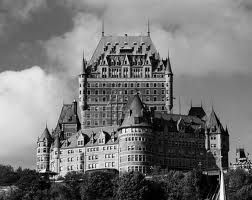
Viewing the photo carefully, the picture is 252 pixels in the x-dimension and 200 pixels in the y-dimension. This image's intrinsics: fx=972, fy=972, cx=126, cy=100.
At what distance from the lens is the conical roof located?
627 ft

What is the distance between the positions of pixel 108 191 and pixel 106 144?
2484cm

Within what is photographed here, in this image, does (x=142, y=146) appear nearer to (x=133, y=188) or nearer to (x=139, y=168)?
(x=139, y=168)

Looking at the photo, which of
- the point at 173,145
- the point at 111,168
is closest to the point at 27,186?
the point at 111,168

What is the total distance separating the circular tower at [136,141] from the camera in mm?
189125

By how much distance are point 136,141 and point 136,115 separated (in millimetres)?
5429

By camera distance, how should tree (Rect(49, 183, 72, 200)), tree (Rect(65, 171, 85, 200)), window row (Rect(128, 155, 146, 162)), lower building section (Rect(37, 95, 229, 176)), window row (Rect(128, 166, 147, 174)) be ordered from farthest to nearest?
lower building section (Rect(37, 95, 229, 176)) → window row (Rect(128, 155, 146, 162)) → window row (Rect(128, 166, 147, 174)) → tree (Rect(65, 171, 85, 200)) → tree (Rect(49, 183, 72, 200))

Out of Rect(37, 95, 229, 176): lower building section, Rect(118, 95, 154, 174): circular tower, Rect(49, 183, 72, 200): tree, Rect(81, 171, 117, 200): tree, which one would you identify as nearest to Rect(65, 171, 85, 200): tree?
Rect(49, 183, 72, 200): tree

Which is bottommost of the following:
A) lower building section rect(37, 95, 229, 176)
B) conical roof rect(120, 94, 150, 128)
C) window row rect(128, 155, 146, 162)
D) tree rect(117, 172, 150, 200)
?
tree rect(117, 172, 150, 200)

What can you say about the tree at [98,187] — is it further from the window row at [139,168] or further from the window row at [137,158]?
the window row at [137,158]

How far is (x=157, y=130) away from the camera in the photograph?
641 ft

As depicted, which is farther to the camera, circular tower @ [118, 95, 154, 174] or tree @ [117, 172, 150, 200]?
circular tower @ [118, 95, 154, 174]

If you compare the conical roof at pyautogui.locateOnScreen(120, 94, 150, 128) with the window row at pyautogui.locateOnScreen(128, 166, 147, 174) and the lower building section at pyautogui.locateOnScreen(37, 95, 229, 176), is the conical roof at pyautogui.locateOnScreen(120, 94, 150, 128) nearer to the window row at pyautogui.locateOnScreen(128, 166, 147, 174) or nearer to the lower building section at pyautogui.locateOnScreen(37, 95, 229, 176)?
the lower building section at pyautogui.locateOnScreen(37, 95, 229, 176)

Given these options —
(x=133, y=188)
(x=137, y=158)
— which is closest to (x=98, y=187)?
(x=133, y=188)

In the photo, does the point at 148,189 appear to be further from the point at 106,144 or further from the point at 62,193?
the point at 106,144
